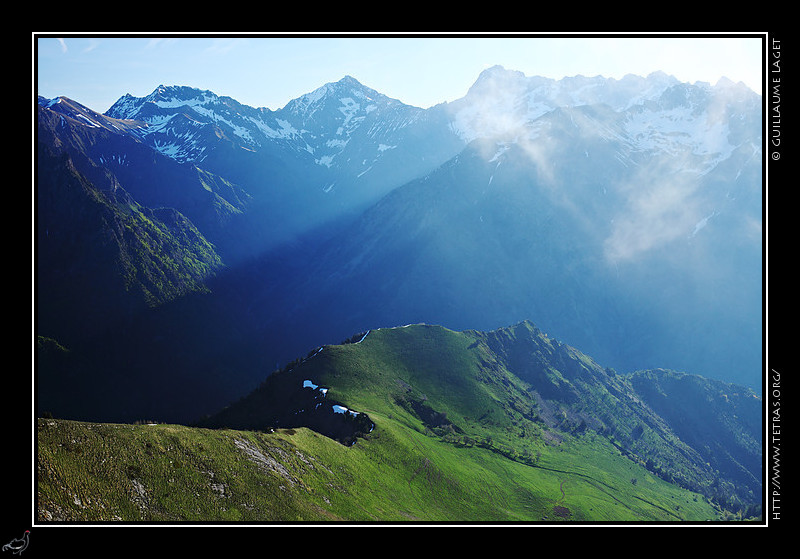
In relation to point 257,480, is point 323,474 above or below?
below
